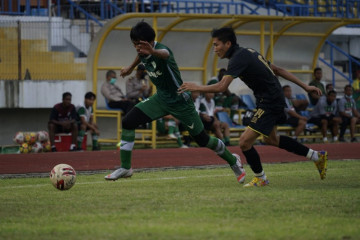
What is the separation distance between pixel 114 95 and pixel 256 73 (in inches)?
449

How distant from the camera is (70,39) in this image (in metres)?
24.6

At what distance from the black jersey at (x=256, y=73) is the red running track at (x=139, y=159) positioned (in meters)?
4.72

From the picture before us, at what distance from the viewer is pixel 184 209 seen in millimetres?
7828

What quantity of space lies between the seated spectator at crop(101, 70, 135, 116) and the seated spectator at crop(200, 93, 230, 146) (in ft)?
6.28

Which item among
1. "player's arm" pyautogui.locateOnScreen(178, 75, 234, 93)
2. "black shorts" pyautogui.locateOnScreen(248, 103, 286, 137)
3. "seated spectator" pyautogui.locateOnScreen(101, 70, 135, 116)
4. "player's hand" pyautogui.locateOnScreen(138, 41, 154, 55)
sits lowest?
"seated spectator" pyautogui.locateOnScreen(101, 70, 135, 116)

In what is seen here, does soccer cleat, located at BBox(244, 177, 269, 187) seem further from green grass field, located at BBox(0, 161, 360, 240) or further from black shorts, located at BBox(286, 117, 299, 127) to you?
black shorts, located at BBox(286, 117, 299, 127)

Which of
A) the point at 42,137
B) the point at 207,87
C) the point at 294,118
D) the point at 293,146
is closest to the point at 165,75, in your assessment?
the point at 207,87

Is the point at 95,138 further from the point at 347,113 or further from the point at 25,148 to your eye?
the point at 347,113

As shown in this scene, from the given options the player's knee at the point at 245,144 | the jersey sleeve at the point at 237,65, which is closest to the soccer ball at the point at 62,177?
the player's knee at the point at 245,144

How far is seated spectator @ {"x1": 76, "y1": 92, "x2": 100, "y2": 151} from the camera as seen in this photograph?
20703mm

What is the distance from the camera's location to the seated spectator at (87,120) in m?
20.7

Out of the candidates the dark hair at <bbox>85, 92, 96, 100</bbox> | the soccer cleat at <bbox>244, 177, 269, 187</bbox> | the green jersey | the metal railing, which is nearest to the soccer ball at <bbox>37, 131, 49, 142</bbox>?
the dark hair at <bbox>85, 92, 96, 100</bbox>

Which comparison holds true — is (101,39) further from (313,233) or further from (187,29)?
(313,233)

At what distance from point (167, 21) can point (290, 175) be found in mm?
10538
